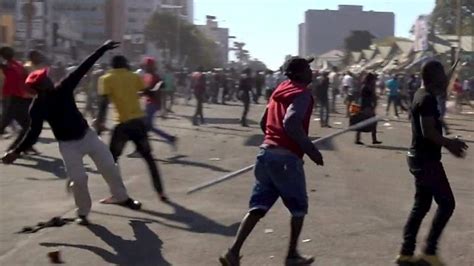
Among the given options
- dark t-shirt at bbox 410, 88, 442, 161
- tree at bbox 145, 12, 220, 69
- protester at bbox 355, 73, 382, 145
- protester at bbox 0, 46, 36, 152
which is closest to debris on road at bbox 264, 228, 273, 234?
dark t-shirt at bbox 410, 88, 442, 161

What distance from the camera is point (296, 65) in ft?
28.1

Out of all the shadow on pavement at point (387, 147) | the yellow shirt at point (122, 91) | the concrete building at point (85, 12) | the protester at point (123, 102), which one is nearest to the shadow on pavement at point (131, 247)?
the protester at point (123, 102)

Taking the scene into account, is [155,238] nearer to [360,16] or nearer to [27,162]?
[27,162]

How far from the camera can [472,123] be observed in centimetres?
3547

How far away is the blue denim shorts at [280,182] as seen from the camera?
28.1 ft

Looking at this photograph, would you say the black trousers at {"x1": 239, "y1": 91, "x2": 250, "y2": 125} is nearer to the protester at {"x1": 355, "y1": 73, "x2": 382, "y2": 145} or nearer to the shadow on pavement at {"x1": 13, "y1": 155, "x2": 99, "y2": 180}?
the protester at {"x1": 355, "y1": 73, "x2": 382, "y2": 145}

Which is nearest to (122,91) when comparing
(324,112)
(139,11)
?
(324,112)

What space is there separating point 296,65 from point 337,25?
481 ft

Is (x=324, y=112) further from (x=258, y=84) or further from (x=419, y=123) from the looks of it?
(x=258, y=84)

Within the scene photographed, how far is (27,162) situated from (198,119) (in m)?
13.2

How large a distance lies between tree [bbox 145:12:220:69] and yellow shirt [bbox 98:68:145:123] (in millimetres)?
84047

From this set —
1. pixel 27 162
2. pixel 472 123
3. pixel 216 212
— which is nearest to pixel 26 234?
pixel 216 212

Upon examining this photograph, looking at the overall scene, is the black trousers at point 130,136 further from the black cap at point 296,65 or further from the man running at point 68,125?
the black cap at point 296,65

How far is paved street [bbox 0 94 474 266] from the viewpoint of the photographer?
9359mm
